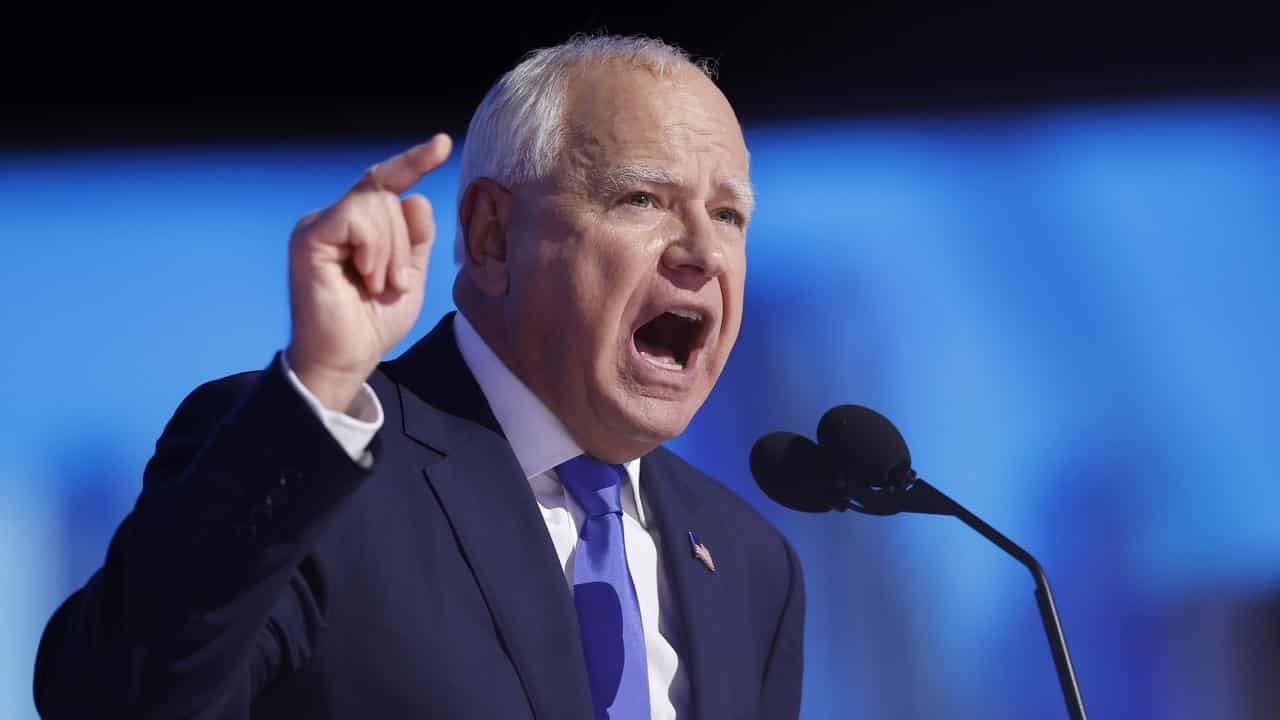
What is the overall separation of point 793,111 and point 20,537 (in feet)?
5.32

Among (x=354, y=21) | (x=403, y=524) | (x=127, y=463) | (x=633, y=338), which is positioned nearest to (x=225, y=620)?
(x=403, y=524)

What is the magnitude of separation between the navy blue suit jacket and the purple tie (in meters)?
0.06

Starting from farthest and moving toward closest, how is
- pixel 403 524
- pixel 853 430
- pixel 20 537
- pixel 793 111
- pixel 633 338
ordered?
1. pixel 793 111
2. pixel 20 537
3. pixel 633 338
4. pixel 853 430
5. pixel 403 524

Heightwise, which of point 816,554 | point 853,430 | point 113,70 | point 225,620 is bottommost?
point 816,554

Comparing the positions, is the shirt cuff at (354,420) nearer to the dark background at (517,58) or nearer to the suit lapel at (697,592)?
the suit lapel at (697,592)

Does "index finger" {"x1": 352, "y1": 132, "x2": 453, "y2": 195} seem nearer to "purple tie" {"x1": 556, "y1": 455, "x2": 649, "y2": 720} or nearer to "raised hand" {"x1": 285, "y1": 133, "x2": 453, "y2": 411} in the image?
"raised hand" {"x1": 285, "y1": 133, "x2": 453, "y2": 411}

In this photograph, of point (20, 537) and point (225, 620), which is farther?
point (20, 537)

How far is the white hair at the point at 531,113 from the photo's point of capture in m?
1.56

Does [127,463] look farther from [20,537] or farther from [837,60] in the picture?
[837,60]

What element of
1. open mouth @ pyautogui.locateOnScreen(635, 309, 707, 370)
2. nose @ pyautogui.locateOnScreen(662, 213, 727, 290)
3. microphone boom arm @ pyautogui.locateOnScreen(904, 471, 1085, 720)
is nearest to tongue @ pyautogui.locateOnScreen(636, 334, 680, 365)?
open mouth @ pyautogui.locateOnScreen(635, 309, 707, 370)

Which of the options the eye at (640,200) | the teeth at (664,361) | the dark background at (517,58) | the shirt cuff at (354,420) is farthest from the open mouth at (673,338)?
the dark background at (517,58)

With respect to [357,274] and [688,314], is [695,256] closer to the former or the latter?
[688,314]

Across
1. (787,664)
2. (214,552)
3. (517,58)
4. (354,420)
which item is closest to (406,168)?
(354,420)

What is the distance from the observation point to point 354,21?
2287 mm
